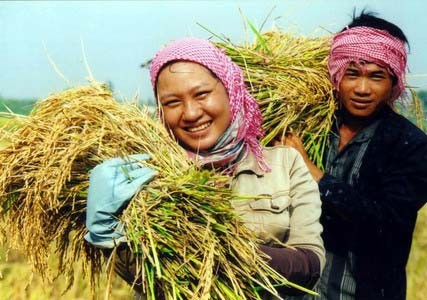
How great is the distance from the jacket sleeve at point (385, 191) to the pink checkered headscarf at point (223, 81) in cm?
54

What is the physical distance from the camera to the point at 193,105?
8.39 feet

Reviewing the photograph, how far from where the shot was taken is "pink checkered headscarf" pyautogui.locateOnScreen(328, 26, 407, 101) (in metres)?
3.31

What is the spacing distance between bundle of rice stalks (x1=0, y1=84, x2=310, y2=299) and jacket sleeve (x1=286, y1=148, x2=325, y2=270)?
26cm

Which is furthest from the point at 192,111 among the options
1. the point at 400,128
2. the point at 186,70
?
the point at 400,128

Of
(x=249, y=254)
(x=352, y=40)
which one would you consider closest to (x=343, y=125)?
(x=352, y=40)

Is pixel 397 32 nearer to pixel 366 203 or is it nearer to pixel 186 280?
pixel 366 203

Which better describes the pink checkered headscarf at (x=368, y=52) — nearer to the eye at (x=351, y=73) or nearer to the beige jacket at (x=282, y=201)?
the eye at (x=351, y=73)

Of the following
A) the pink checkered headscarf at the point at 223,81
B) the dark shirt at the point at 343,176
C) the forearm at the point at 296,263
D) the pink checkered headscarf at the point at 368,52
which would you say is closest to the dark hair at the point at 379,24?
the pink checkered headscarf at the point at 368,52

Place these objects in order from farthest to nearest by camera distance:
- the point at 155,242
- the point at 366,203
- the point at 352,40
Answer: the point at 352,40
the point at 366,203
the point at 155,242

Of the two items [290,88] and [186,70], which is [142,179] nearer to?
[186,70]

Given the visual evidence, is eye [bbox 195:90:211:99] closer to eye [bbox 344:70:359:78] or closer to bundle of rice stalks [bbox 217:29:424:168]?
bundle of rice stalks [bbox 217:29:424:168]

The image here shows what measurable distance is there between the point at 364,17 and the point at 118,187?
188 centimetres

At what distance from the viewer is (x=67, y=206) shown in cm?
238

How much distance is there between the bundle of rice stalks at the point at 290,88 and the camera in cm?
327
